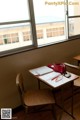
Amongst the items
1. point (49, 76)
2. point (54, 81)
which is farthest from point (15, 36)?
point (54, 81)

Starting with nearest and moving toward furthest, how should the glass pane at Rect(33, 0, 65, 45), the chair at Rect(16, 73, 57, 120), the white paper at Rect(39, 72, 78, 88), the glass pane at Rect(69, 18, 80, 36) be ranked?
1. the white paper at Rect(39, 72, 78, 88)
2. the chair at Rect(16, 73, 57, 120)
3. the glass pane at Rect(33, 0, 65, 45)
4. the glass pane at Rect(69, 18, 80, 36)

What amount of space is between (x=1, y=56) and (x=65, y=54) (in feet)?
4.40

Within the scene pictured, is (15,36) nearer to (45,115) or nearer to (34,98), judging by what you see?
(34,98)

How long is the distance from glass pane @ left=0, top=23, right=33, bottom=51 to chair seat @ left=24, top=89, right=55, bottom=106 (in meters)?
0.78

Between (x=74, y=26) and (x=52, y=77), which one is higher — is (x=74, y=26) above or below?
above

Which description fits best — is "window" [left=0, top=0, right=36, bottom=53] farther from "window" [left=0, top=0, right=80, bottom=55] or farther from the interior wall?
the interior wall

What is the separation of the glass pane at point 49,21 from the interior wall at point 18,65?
199 millimetres

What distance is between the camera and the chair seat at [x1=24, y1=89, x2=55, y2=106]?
2.00 metres

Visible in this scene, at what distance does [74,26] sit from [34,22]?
43.3 inches

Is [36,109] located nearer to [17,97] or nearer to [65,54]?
[17,97]

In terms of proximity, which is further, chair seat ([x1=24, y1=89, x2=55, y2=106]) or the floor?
the floor

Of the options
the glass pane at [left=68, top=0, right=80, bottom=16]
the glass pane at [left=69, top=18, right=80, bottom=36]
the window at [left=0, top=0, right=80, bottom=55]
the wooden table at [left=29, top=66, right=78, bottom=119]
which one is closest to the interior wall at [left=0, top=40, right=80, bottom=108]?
the window at [left=0, top=0, right=80, bottom=55]

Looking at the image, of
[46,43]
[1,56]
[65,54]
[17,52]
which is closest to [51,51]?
[46,43]

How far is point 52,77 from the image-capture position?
2.08 m
